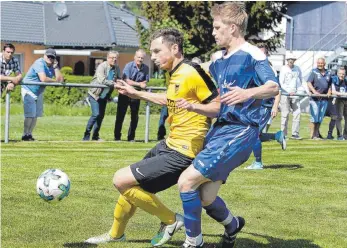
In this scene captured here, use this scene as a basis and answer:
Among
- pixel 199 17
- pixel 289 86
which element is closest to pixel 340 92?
pixel 289 86

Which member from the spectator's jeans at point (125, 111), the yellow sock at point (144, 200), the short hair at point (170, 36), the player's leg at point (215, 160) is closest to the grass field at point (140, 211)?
the yellow sock at point (144, 200)

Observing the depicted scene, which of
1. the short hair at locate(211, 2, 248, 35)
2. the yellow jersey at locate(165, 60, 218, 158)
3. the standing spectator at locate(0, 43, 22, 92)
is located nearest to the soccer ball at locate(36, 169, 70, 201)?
the yellow jersey at locate(165, 60, 218, 158)

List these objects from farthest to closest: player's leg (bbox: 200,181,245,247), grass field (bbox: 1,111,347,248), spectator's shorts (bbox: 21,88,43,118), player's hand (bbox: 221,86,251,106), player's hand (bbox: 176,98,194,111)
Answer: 1. spectator's shorts (bbox: 21,88,43,118)
2. grass field (bbox: 1,111,347,248)
3. player's leg (bbox: 200,181,245,247)
4. player's hand (bbox: 176,98,194,111)
5. player's hand (bbox: 221,86,251,106)

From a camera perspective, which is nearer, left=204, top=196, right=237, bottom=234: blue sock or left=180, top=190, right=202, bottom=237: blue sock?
left=180, top=190, right=202, bottom=237: blue sock

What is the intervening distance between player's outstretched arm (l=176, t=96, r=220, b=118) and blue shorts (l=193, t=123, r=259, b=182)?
15 centimetres

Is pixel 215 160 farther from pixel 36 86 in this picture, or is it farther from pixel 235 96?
pixel 36 86

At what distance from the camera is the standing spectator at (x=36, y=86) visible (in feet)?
50.9

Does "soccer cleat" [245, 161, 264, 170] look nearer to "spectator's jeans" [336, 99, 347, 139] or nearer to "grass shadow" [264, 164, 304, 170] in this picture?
"grass shadow" [264, 164, 304, 170]

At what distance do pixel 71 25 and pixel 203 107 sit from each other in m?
50.4

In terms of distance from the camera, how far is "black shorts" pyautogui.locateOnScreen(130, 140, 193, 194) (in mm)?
6801

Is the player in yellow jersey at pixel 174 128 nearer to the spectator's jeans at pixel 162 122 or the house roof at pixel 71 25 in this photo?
the spectator's jeans at pixel 162 122

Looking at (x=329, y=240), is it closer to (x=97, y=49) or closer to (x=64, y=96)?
(x=64, y=96)

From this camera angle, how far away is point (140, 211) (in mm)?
9023

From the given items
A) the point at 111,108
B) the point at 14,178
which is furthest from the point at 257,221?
the point at 111,108
